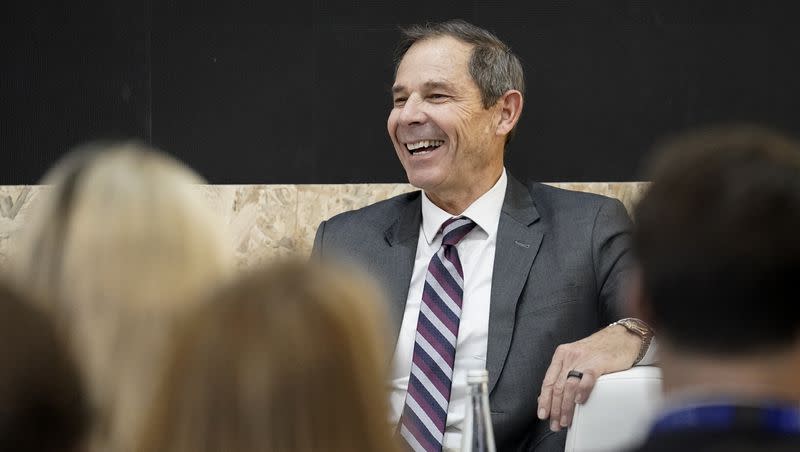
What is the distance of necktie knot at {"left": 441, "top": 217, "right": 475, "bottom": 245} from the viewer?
9.49 feet

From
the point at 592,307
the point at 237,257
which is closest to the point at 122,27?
the point at 237,257

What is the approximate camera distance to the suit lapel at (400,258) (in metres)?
2.83

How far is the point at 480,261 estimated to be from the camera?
2.87 m

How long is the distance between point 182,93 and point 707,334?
2.78 metres

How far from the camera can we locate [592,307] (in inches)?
110

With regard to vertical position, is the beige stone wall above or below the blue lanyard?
below

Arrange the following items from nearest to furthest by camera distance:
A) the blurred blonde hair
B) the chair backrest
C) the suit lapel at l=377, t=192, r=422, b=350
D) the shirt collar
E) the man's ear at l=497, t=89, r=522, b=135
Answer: the blurred blonde hair
the chair backrest
the suit lapel at l=377, t=192, r=422, b=350
the shirt collar
the man's ear at l=497, t=89, r=522, b=135

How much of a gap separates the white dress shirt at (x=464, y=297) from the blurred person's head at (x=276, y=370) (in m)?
1.74

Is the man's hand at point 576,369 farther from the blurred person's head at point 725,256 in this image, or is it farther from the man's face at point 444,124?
the blurred person's head at point 725,256

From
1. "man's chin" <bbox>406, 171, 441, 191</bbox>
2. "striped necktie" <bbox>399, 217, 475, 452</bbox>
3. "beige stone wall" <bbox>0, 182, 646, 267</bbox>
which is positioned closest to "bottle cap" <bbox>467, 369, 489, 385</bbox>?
"striped necktie" <bbox>399, 217, 475, 452</bbox>

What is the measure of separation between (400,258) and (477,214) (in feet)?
0.78

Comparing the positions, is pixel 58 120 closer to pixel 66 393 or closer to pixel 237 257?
pixel 237 257

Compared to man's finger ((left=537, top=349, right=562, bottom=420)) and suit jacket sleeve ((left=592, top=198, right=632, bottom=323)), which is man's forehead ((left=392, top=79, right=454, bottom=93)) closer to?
suit jacket sleeve ((left=592, top=198, right=632, bottom=323))

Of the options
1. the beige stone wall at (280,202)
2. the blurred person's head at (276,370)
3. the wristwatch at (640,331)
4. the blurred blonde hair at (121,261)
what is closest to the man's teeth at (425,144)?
the beige stone wall at (280,202)
